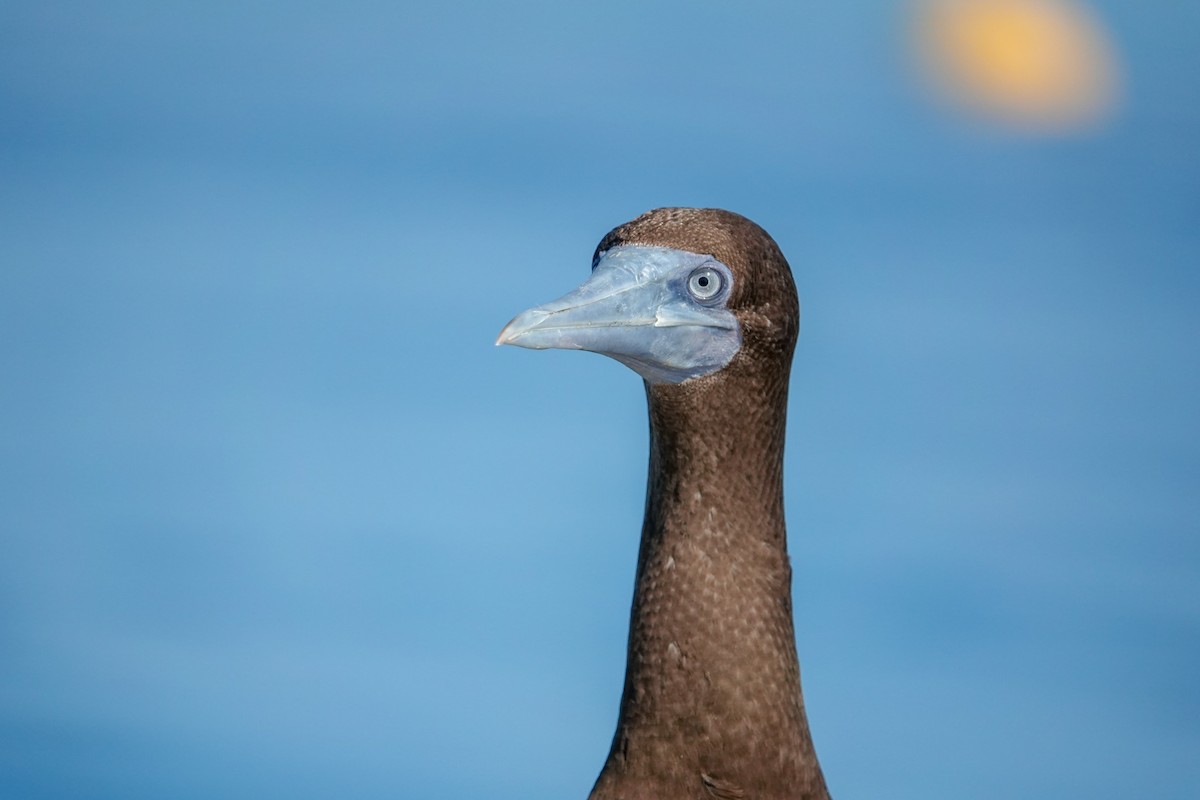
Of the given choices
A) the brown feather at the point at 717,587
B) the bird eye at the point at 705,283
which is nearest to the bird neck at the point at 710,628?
the brown feather at the point at 717,587

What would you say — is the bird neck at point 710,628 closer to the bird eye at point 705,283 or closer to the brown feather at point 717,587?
the brown feather at point 717,587

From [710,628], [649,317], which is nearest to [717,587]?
[710,628]

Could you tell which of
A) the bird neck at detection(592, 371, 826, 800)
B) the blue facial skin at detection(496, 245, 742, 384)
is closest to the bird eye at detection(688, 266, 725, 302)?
the blue facial skin at detection(496, 245, 742, 384)

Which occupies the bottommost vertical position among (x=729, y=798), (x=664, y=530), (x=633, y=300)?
(x=729, y=798)

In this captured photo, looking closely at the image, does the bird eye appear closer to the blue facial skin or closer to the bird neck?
the blue facial skin

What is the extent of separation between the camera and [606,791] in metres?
4.34

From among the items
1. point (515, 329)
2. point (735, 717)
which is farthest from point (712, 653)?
point (515, 329)

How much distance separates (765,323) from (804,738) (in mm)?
842

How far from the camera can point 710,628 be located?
4.27 meters

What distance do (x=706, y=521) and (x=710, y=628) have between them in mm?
212

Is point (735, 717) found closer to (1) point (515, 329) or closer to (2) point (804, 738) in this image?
(2) point (804, 738)

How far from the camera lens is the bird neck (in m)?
4.27

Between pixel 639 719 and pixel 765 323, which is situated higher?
pixel 765 323

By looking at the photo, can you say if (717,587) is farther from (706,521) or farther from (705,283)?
(705,283)
